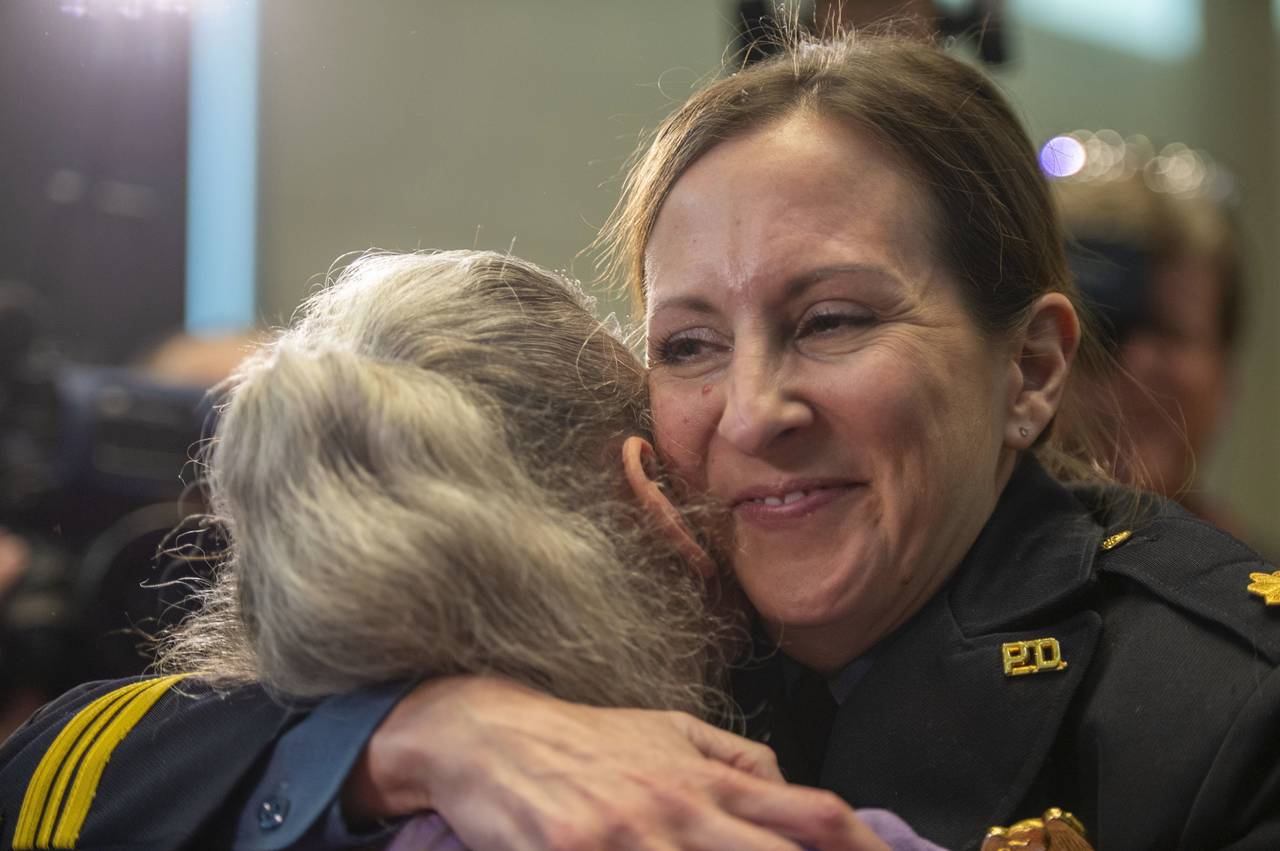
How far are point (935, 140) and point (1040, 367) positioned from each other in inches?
10.9

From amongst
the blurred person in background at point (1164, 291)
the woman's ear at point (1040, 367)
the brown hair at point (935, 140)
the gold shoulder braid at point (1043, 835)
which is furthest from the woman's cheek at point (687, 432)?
the blurred person in background at point (1164, 291)

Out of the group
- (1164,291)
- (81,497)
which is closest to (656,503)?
(81,497)

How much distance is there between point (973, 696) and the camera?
4.19ft

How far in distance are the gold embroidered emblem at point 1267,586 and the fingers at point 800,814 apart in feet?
1.55

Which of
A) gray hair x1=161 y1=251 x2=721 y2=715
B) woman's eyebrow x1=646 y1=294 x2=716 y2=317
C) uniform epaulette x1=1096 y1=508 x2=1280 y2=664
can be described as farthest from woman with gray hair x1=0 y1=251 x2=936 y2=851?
uniform epaulette x1=1096 y1=508 x2=1280 y2=664

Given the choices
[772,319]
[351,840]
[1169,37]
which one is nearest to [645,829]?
[351,840]

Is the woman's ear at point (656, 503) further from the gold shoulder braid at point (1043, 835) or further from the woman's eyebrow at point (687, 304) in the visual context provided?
the gold shoulder braid at point (1043, 835)

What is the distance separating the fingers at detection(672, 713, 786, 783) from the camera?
107 cm

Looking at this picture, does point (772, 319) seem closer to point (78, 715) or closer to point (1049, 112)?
point (78, 715)

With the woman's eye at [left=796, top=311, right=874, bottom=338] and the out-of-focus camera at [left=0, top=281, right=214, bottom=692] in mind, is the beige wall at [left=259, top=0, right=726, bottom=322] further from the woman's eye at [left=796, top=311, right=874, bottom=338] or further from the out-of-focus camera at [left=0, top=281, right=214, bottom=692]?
the woman's eye at [left=796, top=311, right=874, bottom=338]

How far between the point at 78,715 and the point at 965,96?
3.61ft

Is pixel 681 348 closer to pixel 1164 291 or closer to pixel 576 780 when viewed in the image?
pixel 576 780

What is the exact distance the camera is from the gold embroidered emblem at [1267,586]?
4.09 ft

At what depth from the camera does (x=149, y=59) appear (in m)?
1.67
